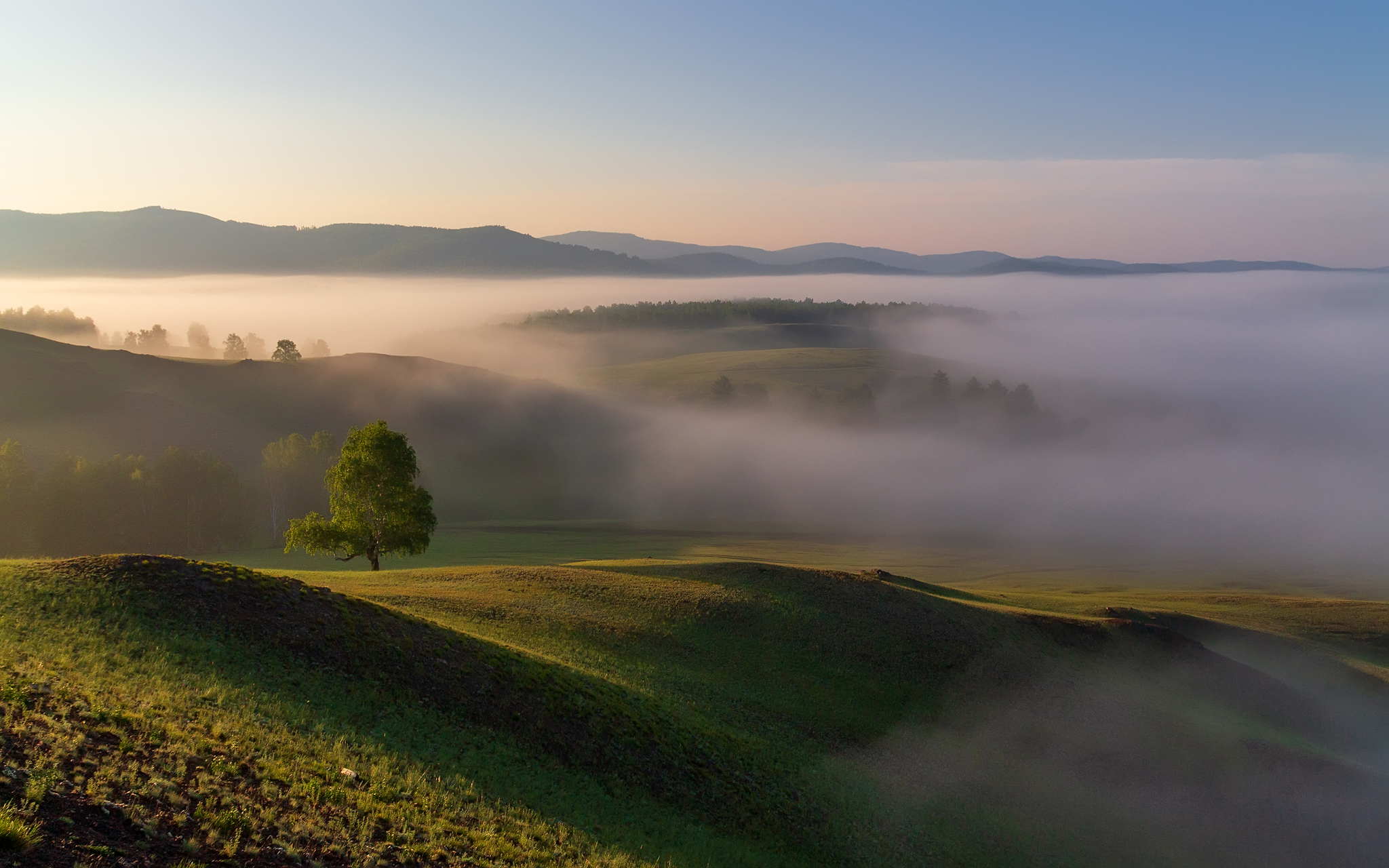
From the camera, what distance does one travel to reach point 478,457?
152625 mm

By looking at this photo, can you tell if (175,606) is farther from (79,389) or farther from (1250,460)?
(1250,460)

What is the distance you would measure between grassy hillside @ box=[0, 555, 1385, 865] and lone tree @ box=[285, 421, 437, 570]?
675 cm

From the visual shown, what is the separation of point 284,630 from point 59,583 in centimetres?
699

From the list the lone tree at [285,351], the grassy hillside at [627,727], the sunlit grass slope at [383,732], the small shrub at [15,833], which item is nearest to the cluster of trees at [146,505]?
the grassy hillside at [627,727]

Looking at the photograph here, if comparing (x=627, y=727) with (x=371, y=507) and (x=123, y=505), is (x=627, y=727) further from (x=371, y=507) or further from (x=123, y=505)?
(x=123, y=505)

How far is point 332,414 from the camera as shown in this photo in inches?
6176

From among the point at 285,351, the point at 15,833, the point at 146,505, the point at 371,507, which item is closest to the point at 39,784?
the point at 15,833

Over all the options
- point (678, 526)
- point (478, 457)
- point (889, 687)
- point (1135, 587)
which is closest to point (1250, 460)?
point (1135, 587)

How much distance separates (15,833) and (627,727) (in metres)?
17.2

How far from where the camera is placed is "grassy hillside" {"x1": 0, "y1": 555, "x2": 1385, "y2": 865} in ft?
49.4

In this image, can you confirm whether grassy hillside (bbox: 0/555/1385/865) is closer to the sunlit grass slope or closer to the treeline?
the sunlit grass slope

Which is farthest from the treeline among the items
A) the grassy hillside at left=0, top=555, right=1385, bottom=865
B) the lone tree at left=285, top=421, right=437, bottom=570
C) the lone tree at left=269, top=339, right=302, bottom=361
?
the lone tree at left=269, top=339, right=302, bottom=361

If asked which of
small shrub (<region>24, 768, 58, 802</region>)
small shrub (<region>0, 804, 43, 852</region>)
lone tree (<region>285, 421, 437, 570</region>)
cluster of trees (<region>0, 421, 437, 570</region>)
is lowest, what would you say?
cluster of trees (<region>0, 421, 437, 570</region>)

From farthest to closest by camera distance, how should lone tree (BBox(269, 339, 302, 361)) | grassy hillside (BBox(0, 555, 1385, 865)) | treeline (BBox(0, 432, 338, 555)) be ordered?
lone tree (BBox(269, 339, 302, 361)) < treeline (BBox(0, 432, 338, 555)) < grassy hillside (BBox(0, 555, 1385, 865))
